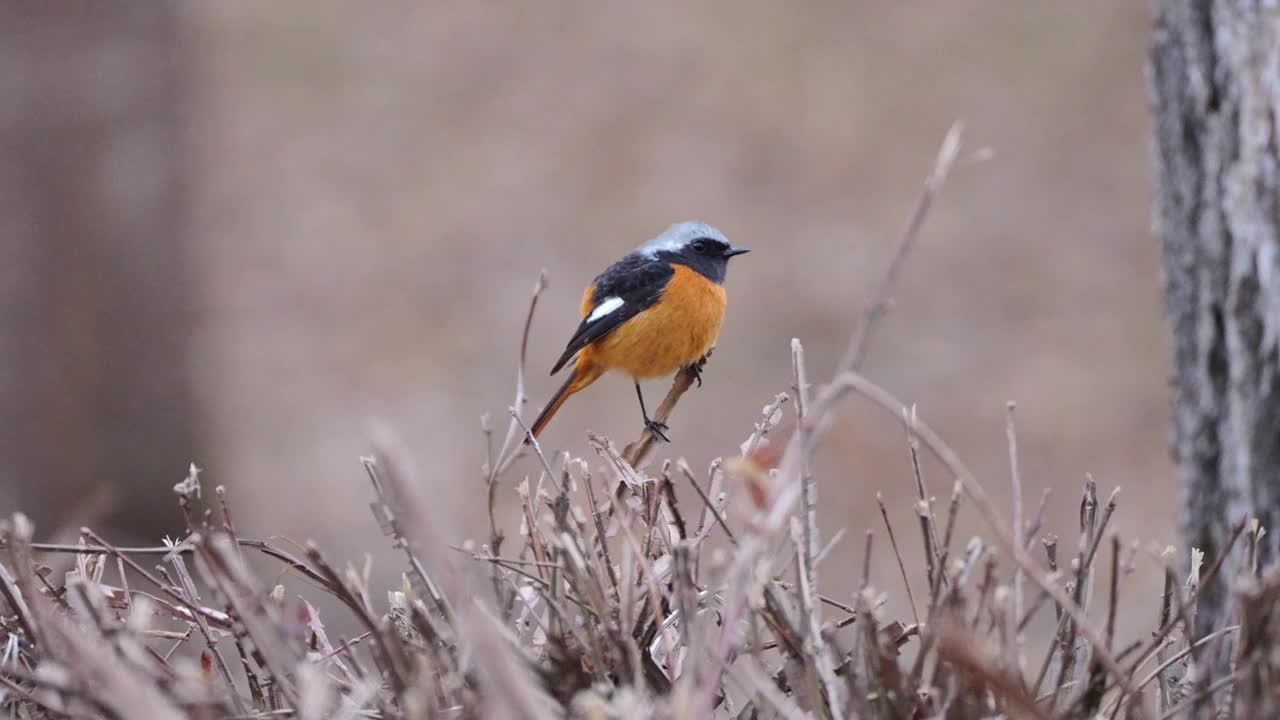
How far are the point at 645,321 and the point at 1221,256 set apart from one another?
1.30 metres

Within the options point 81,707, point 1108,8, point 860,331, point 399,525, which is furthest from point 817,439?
point 1108,8

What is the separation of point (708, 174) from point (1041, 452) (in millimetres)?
5344

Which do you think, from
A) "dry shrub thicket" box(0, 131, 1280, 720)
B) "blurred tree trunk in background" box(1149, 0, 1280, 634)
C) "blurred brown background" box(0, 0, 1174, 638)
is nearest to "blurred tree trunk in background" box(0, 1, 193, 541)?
"blurred brown background" box(0, 0, 1174, 638)

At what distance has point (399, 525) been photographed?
1.45 metres

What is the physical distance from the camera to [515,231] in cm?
1306

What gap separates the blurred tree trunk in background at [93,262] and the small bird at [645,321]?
2.96 meters

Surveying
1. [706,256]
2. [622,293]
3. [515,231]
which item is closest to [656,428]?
[622,293]

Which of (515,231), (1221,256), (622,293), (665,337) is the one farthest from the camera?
(515,231)

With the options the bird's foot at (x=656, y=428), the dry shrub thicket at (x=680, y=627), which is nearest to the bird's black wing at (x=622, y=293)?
the bird's foot at (x=656, y=428)

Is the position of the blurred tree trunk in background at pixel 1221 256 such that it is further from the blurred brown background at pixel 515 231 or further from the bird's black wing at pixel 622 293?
the blurred brown background at pixel 515 231

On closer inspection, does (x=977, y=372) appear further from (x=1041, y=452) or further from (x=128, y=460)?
(x=128, y=460)

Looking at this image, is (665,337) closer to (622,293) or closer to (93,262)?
(622,293)

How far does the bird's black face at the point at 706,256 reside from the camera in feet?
10.7

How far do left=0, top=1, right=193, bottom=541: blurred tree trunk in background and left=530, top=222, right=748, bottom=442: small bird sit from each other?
2.96 metres
